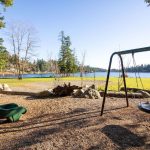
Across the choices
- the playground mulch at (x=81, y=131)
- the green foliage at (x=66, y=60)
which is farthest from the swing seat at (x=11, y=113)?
the green foliage at (x=66, y=60)

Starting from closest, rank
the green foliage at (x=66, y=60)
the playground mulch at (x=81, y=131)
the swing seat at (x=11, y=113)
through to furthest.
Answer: the playground mulch at (x=81, y=131) < the swing seat at (x=11, y=113) < the green foliage at (x=66, y=60)

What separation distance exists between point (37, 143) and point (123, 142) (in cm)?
169

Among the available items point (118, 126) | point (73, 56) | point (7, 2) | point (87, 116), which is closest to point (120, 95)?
point (87, 116)

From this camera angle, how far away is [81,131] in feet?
18.4

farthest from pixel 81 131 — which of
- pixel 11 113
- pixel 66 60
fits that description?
pixel 66 60

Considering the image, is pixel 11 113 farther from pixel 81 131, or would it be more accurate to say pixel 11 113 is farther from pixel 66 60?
pixel 66 60

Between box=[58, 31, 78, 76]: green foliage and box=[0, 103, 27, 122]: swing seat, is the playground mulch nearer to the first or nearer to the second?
box=[0, 103, 27, 122]: swing seat

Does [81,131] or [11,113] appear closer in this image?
[81,131]

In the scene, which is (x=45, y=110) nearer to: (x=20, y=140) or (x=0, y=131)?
(x=0, y=131)

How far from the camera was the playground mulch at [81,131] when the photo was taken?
16.2ft

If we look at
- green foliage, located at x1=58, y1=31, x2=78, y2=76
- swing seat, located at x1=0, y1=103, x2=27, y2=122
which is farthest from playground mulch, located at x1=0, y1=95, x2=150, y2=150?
green foliage, located at x1=58, y1=31, x2=78, y2=76

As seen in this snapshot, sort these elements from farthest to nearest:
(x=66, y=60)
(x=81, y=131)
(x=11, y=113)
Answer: (x=66, y=60) < (x=11, y=113) < (x=81, y=131)

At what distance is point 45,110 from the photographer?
8836 millimetres

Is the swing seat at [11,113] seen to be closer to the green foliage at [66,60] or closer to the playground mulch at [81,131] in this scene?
the playground mulch at [81,131]
